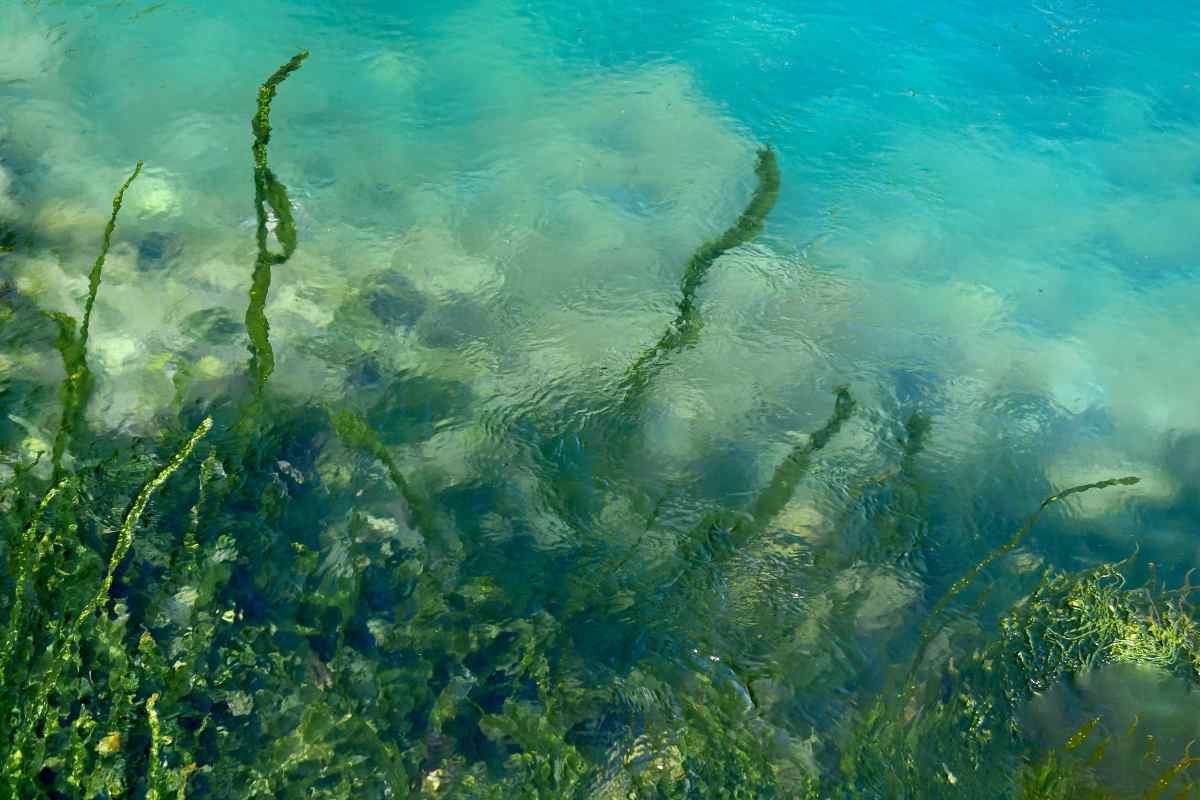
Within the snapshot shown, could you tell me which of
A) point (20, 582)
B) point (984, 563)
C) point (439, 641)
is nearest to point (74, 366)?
point (20, 582)

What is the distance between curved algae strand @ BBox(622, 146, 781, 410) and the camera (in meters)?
2.70

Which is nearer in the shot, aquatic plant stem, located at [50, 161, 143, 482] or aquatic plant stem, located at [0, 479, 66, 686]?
aquatic plant stem, located at [0, 479, 66, 686]

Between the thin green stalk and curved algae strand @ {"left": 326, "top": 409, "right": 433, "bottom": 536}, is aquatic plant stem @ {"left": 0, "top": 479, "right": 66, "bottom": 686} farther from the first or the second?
the thin green stalk

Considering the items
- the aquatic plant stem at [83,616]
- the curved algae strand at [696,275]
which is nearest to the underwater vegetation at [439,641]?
the aquatic plant stem at [83,616]

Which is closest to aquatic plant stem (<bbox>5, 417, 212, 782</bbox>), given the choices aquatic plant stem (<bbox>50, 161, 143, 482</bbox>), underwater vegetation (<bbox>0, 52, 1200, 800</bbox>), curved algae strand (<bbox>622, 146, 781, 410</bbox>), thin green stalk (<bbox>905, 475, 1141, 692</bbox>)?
underwater vegetation (<bbox>0, 52, 1200, 800</bbox>)

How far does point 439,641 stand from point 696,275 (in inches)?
57.9

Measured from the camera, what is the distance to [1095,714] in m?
2.21

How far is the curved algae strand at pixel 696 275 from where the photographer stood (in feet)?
8.85

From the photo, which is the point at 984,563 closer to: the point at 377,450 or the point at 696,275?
the point at 696,275

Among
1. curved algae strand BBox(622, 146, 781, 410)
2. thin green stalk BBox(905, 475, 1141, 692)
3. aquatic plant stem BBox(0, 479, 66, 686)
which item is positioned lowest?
thin green stalk BBox(905, 475, 1141, 692)

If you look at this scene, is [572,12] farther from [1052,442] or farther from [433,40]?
[1052,442]

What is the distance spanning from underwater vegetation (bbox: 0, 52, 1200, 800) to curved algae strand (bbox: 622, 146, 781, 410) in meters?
0.18

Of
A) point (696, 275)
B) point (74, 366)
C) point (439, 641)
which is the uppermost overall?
point (74, 366)

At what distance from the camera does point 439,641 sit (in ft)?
6.81
